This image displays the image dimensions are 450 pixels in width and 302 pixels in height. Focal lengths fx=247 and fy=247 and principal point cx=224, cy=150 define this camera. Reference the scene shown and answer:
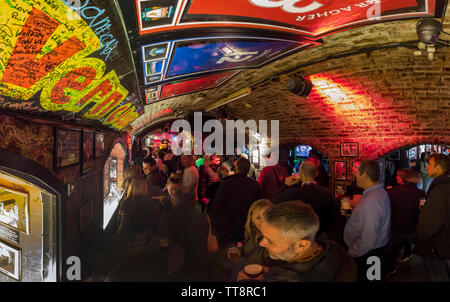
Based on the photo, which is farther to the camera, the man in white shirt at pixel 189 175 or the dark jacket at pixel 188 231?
the man in white shirt at pixel 189 175

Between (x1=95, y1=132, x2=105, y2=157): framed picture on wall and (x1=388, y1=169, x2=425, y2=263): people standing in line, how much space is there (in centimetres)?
524

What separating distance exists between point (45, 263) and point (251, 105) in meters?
5.89

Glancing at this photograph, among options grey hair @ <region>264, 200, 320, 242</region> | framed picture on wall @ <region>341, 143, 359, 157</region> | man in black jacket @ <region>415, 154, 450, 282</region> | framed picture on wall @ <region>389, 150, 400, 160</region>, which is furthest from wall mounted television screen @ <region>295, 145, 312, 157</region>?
grey hair @ <region>264, 200, 320, 242</region>

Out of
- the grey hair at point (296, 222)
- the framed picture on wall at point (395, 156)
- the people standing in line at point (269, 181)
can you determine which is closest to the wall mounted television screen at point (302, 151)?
the framed picture on wall at point (395, 156)

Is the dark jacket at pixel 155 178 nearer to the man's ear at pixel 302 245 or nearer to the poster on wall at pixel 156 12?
the poster on wall at pixel 156 12

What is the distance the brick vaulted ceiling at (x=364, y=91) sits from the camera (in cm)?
363

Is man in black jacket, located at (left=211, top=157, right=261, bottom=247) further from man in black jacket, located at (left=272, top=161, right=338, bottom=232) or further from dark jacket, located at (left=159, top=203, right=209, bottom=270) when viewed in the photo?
dark jacket, located at (left=159, top=203, right=209, bottom=270)

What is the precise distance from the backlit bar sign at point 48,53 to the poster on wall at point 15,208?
124cm

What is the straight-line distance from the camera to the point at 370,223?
2.40m

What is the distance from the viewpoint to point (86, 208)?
4.38 metres

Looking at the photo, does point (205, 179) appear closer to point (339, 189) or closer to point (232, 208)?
point (232, 208)

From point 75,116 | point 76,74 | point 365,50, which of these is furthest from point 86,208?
point 365,50
